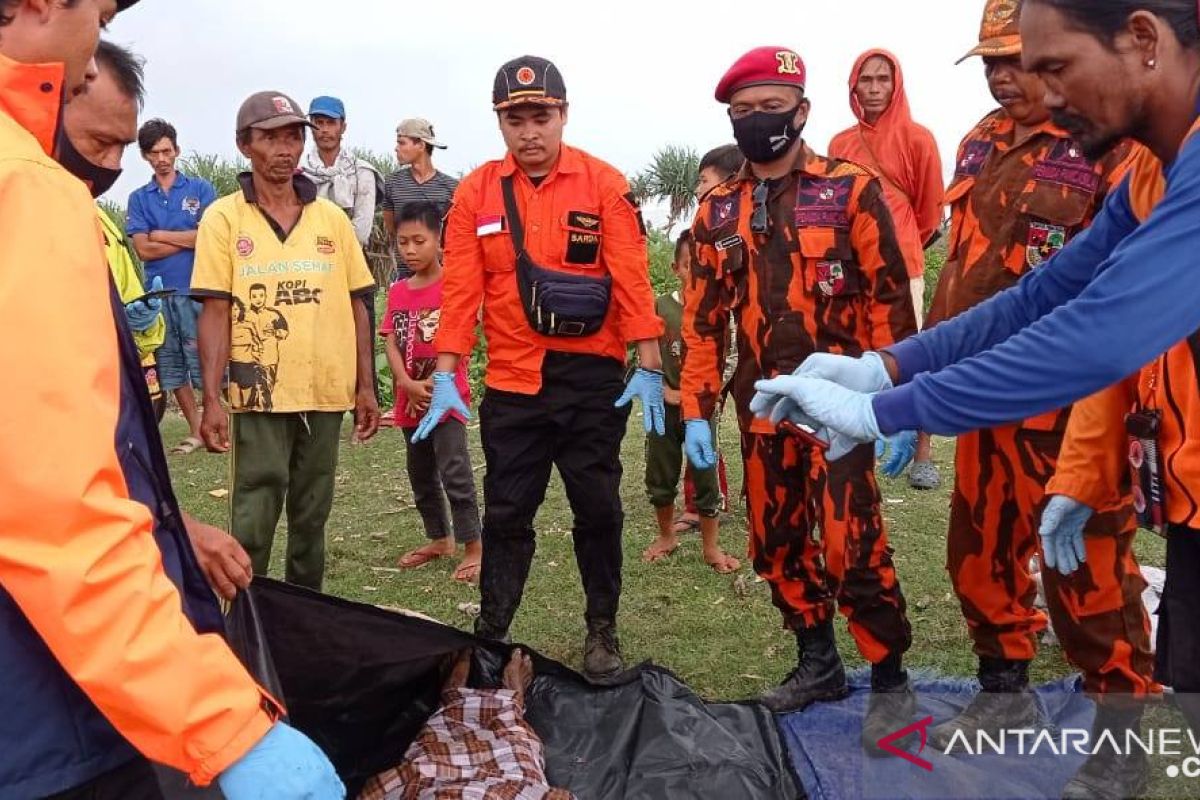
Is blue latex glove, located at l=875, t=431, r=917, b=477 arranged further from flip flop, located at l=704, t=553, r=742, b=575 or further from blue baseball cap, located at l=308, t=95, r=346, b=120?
blue baseball cap, located at l=308, t=95, r=346, b=120

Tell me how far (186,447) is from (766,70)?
21.2ft

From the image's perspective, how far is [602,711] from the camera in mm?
3373

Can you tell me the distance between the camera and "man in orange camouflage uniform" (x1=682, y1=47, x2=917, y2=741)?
3299 mm

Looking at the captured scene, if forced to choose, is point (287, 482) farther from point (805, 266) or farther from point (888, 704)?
point (888, 704)

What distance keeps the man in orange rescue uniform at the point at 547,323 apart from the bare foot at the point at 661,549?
1.24m

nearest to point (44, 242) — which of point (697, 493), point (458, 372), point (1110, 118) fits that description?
point (1110, 118)

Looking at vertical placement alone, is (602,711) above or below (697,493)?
below

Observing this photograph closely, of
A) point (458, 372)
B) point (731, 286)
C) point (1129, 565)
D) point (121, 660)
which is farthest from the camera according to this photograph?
point (458, 372)

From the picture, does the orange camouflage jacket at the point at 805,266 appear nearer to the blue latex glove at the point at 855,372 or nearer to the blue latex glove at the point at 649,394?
the blue latex glove at the point at 649,394

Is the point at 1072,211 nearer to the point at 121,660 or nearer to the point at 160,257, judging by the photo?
the point at 121,660

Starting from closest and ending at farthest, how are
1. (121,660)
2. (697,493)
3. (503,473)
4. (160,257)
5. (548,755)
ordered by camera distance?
(121,660)
(548,755)
(503,473)
(697,493)
(160,257)

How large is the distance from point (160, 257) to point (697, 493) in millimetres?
5059

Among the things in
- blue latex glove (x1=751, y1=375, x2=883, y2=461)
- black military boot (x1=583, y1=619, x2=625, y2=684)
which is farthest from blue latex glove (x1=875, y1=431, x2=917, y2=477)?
black military boot (x1=583, y1=619, x2=625, y2=684)

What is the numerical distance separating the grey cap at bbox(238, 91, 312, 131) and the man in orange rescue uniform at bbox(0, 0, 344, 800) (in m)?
2.67
